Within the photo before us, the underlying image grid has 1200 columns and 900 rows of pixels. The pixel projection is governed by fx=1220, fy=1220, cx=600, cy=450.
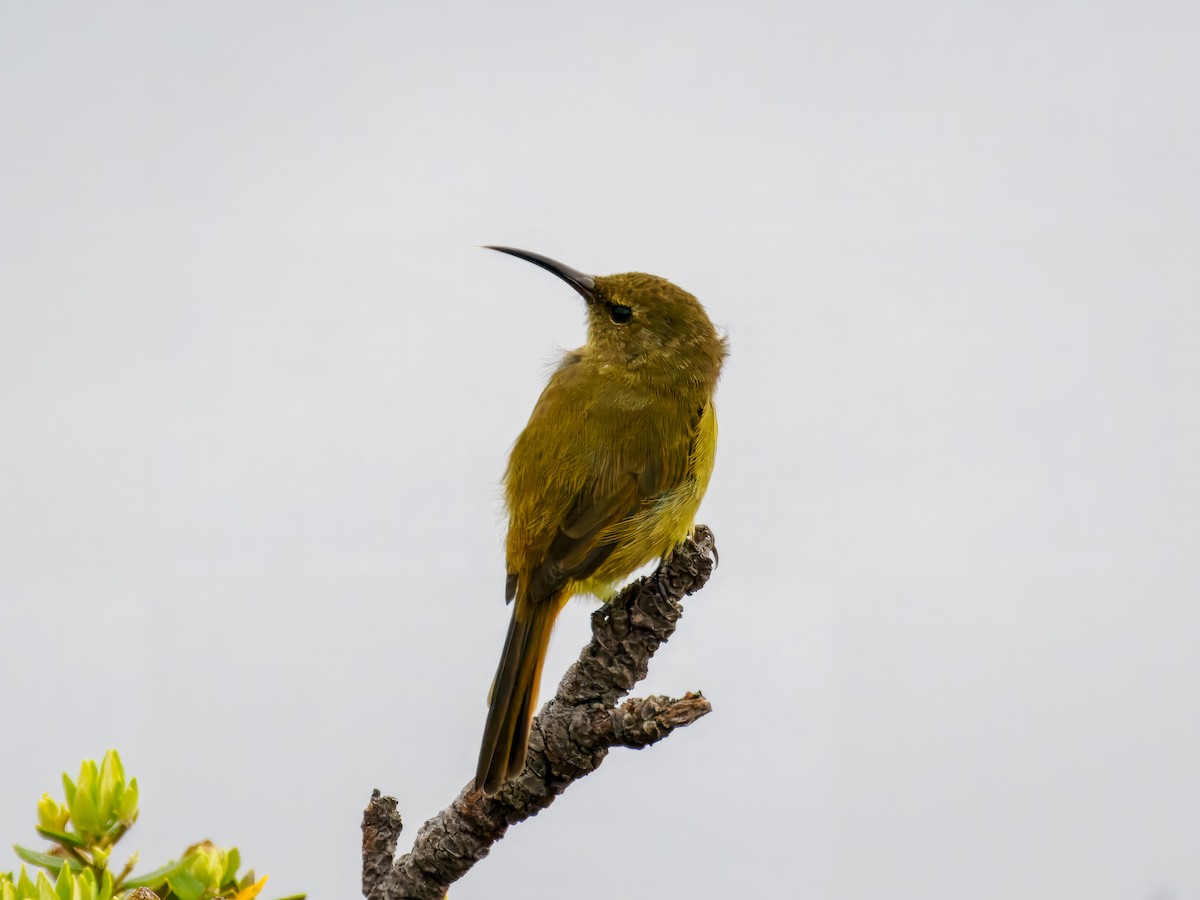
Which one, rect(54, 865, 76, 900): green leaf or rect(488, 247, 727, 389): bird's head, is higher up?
rect(488, 247, 727, 389): bird's head

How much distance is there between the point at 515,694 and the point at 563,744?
5.1 inches

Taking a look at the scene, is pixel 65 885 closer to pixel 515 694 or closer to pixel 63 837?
pixel 63 837

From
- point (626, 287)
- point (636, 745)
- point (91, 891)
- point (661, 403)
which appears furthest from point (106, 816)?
point (626, 287)

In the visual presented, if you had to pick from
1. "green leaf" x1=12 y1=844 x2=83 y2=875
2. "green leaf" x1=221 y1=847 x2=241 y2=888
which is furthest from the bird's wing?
"green leaf" x1=12 y1=844 x2=83 y2=875

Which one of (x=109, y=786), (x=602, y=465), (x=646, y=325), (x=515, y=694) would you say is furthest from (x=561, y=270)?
(x=109, y=786)

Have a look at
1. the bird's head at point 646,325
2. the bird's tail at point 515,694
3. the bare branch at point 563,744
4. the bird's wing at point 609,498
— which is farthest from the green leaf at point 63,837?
the bird's head at point 646,325

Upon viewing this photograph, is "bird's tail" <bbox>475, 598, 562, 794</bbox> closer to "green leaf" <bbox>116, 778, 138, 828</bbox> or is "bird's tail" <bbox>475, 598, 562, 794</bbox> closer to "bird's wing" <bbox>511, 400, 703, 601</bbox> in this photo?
"bird's wing" <bbox>511, 400, 703, 601</bbox>

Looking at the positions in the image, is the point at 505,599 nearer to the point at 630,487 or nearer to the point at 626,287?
the point at 630,487

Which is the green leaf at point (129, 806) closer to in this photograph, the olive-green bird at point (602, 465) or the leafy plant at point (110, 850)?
the leafy plant at point (110, 850)

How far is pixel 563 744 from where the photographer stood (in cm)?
227

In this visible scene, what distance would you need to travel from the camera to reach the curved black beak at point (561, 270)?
2879mm

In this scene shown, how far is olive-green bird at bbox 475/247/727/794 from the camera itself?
7.88ft

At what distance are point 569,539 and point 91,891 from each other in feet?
3.66

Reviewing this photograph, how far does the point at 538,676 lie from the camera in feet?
7.75
